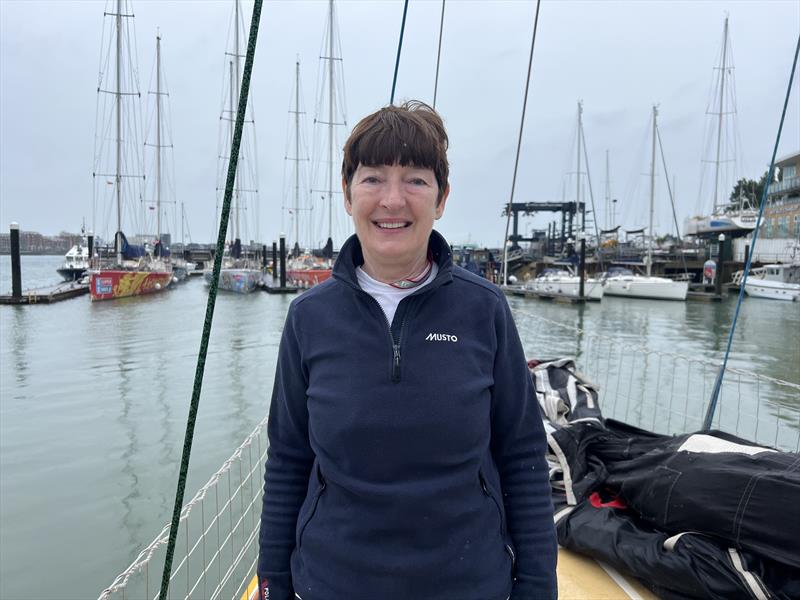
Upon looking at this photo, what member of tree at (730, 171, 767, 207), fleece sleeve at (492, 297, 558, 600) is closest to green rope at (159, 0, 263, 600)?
fleece sleeve at (492, 297, 558, 600)

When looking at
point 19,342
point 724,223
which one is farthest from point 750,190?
point 19,342

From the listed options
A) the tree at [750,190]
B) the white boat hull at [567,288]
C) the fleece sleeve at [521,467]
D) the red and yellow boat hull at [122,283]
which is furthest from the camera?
the tree at [750,190]

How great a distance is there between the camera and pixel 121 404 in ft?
28.9

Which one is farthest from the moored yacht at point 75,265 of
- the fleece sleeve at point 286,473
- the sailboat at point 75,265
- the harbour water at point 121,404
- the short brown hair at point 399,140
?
the short brown hair at point 399,140

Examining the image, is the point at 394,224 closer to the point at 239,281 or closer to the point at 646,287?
the point at 646,287

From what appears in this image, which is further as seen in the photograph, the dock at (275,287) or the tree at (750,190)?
the tree at (750,190)

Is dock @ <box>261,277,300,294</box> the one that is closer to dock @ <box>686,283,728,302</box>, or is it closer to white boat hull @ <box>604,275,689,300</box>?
white boat hull @ <box>604,275,689,300</box>

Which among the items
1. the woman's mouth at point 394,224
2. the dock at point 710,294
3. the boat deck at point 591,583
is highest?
the woman's mouth at point 394,224

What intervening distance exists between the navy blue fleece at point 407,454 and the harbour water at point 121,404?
12.6 feet

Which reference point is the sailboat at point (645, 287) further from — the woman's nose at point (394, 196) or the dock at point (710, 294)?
the woman's nose at point (394, 196)

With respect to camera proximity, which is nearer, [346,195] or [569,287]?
[346,195]

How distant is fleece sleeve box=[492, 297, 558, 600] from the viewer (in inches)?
49.9

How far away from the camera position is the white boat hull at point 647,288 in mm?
29422

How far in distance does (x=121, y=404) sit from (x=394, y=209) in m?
9.02
